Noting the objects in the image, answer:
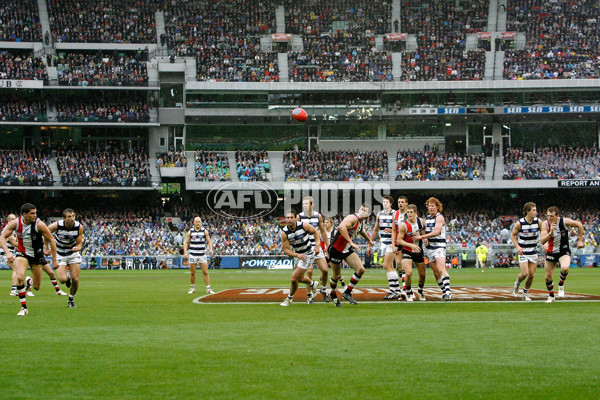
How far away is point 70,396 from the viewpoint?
654cm

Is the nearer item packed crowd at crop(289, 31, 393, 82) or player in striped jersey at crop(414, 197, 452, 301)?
player in striped jersey at crop(414, 197, 452, 301)

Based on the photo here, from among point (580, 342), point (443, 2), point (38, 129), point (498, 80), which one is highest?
point (443, 2)

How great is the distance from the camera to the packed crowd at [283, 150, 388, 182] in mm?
57156

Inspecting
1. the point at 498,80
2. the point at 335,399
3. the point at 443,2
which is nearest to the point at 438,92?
the point at 498,80

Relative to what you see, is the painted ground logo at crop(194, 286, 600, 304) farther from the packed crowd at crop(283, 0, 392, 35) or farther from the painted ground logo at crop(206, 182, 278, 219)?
the packed crowd at crop(283, 0, 392, 35)

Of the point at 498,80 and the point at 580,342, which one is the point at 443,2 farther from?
the point at 580,342

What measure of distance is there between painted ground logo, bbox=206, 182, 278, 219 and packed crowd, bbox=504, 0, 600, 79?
840 inches

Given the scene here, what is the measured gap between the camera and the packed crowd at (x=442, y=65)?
58.9m

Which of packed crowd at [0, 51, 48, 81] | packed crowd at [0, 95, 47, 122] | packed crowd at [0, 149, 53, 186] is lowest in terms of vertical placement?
packed crowd at [0, 149, 53, 186]

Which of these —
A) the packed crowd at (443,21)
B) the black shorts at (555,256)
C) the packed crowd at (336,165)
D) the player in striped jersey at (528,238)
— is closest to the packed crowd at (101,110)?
the packed crowd at (336,165)

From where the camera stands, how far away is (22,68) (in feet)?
186

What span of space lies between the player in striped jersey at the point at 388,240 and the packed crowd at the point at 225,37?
1665 inches

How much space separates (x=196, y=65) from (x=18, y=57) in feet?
45.8

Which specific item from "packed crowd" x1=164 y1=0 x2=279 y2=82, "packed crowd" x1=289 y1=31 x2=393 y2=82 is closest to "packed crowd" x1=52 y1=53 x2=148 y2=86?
"packed crowd" x1=164 y1=0 x2=279 y2=82
